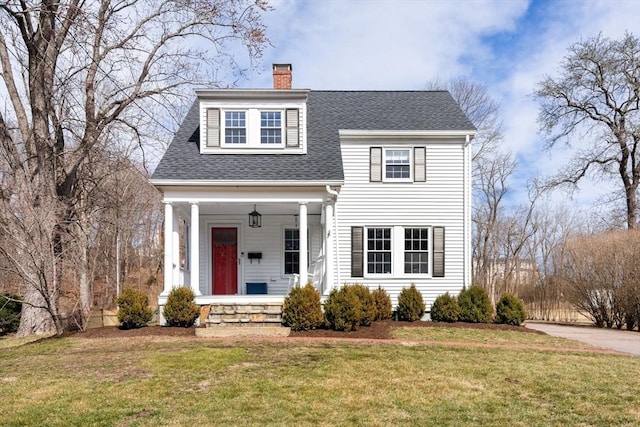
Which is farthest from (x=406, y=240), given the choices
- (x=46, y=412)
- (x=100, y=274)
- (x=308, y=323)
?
(x=100, y=274)

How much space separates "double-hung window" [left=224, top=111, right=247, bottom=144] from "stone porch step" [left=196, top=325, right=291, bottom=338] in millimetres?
5744

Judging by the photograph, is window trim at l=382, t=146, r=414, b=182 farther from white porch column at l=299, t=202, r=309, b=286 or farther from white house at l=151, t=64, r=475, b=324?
white porch column at l=299, t=202, r=309, b=286

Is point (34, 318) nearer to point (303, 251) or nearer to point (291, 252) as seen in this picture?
point (291, 252)

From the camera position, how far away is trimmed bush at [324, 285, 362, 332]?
38.3ft

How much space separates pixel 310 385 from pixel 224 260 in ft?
30.4

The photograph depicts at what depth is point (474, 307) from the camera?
1383 centimetres

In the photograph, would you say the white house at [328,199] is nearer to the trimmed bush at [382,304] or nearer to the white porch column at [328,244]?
the white porch column at [328,244]

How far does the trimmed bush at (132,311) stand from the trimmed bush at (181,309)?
0.55 meters

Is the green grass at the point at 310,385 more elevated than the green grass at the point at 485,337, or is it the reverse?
the green grass at the point at 310,385

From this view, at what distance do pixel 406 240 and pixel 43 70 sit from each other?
11.2 metres

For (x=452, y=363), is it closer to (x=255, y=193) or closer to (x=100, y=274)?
(x=255, y=193)

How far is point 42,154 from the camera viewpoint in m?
13.5

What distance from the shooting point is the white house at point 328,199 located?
1416 cm

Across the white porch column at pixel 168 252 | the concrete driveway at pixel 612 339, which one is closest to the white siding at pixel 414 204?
the concrete driveway at pixel 612 339
